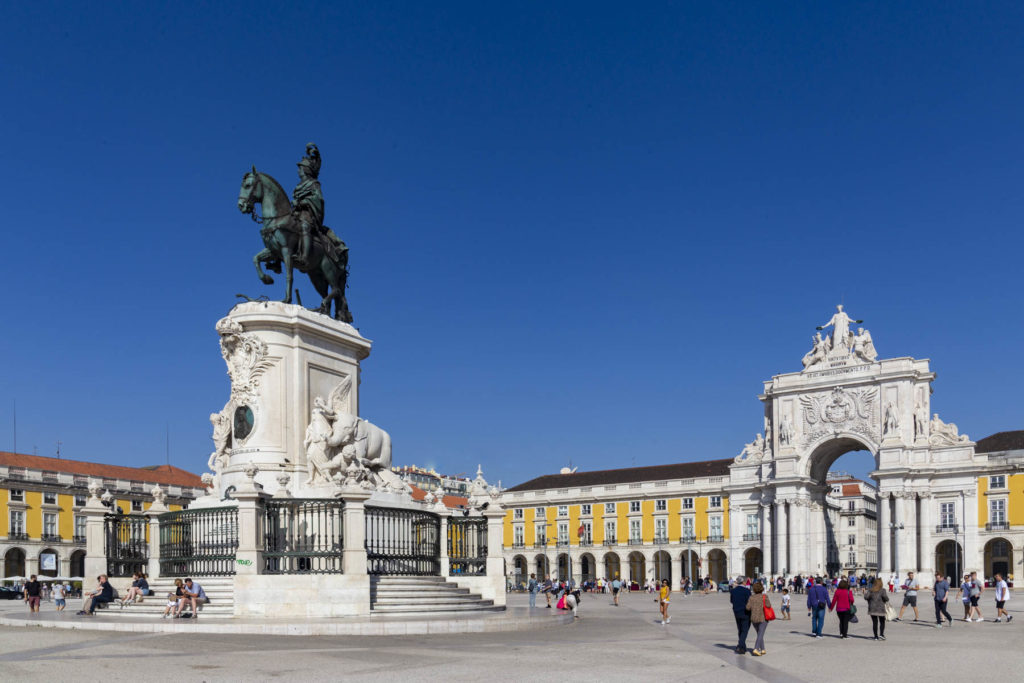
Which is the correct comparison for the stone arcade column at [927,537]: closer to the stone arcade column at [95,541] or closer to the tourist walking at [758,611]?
the stone arcade column at [95,541]

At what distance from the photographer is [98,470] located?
76125 mm

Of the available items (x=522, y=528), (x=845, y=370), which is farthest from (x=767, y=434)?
(x=522, y=528)

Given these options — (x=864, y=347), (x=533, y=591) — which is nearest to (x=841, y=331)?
(x=864, y=347)

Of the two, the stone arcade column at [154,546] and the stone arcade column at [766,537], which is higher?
the stone arcade column at [154,546]

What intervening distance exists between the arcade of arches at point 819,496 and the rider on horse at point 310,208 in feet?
176

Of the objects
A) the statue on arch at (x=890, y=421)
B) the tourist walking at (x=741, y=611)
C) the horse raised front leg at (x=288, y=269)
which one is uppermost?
the horse raised front leg at (x=288, y=269)

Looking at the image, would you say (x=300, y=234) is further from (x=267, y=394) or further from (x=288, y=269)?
(x=267, y=394)

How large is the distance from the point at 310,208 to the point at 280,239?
1110 mm

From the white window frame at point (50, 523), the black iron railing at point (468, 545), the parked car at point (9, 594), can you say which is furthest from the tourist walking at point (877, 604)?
the white window frame at point (50, 523)

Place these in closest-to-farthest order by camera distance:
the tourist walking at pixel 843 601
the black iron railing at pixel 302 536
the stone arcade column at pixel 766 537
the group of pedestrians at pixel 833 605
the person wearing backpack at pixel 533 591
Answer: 1. the group of pedestrians at pixel 833 605
2. the black iron railing at pixel 302 536
3. the tourist walking at pixel 843 601
4. the person wearing backpack at pixel 533 591
5. the stone arcade column at pixel 766 537

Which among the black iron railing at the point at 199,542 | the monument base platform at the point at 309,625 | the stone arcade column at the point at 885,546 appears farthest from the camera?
the stone arcade column at the point at 885,546

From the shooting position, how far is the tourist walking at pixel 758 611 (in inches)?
581

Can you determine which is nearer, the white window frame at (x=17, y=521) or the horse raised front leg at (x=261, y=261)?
the horse raised front leg at (x=261, y=261)

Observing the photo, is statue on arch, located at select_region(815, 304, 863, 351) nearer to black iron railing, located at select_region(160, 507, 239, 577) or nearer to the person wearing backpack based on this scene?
the person wearing backpack
